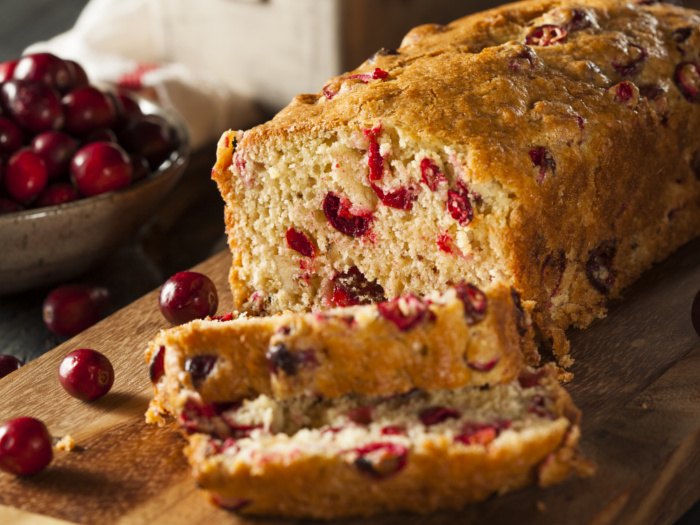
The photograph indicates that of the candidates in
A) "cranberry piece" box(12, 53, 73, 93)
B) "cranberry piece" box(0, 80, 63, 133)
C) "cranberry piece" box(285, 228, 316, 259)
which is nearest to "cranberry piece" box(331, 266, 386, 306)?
"cranberry piece" box(285, 228, 316, 259)

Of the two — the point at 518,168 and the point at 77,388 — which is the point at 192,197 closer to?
the point at 77,388

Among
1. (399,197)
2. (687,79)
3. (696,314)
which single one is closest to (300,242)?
(399,197)

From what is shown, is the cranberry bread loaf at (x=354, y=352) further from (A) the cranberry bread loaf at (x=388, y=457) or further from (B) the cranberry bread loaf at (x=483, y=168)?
(B) the cranberry bread loaf at (x=483, y=168)

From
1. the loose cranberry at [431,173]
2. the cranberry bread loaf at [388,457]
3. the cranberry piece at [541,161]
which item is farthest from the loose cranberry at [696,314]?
the loose cranberry at [431,173]

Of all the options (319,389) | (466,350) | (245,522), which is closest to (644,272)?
(466,350)

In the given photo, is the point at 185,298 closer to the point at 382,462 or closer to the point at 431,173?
the point at 431,173
